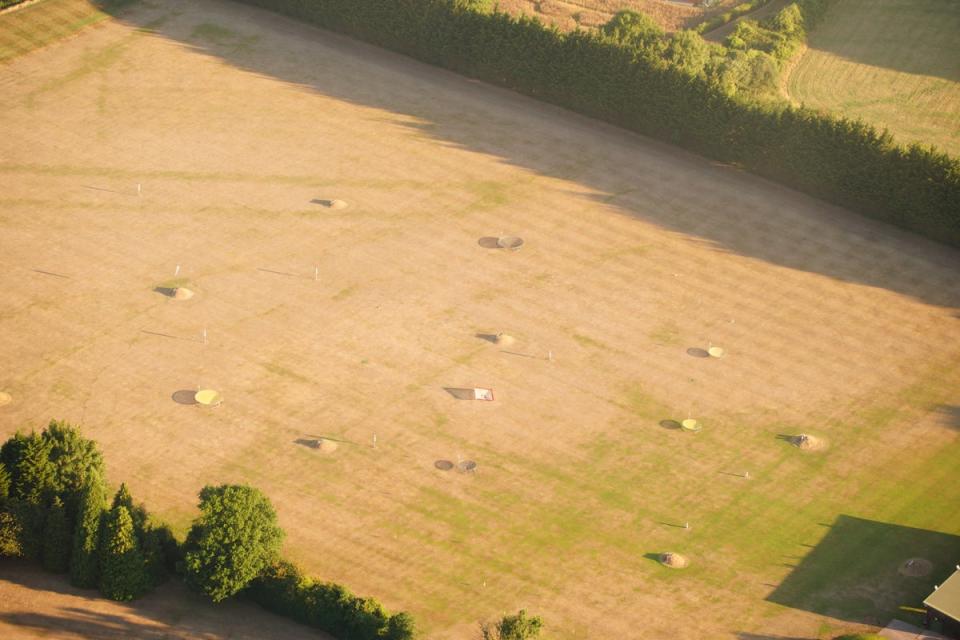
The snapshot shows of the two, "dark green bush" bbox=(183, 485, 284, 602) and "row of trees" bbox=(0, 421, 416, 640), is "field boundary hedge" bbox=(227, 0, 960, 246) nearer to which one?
"row of trees" bbox=(0, 421, 416, 640)

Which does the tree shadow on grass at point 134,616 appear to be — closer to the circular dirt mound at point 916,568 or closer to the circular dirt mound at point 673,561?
A: the circular dirt mound at point 673,561

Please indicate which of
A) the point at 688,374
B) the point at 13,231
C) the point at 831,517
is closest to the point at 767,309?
the point at 688,374

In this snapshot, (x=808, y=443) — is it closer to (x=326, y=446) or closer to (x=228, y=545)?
(x=326, y=446)

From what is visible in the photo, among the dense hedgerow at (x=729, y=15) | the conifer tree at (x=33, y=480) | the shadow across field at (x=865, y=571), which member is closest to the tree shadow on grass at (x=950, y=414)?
the shadow across field at (x=865, y=571)

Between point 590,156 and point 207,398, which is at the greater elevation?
point 590,156

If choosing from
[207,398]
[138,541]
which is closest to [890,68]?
[207,398]

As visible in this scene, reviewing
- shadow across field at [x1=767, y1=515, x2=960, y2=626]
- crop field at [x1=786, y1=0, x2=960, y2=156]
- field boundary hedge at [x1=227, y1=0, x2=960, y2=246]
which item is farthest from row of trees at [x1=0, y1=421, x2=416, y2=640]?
crop field at [x1=786, y1=0, x2=960, y2=156]

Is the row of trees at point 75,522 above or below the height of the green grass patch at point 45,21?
Answer: below
